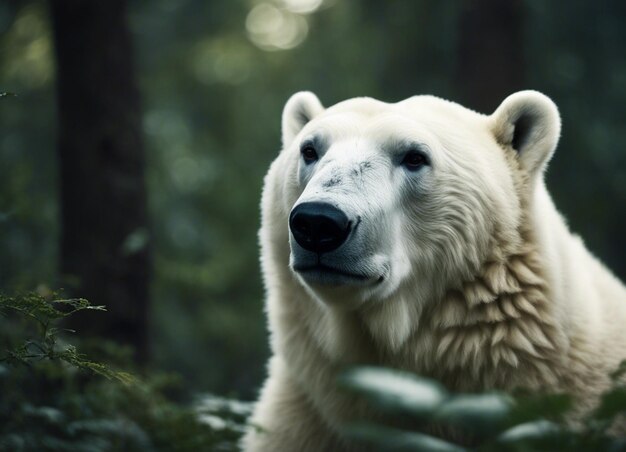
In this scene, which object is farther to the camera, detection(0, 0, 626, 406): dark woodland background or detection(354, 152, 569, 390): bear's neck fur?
detection(0, 0, 626, 406): dark woodland background

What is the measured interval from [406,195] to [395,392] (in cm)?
193

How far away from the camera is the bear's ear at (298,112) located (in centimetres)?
455

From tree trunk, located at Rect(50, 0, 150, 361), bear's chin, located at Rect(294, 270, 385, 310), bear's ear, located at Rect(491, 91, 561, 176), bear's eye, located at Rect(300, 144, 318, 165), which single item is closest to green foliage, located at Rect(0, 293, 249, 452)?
tree trunk, located at Rect(50, 0, 150, 361)

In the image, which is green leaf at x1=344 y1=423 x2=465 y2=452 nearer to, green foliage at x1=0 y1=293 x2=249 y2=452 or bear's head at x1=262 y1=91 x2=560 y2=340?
bear's head at x1=262 y1=91 x2=560 y2=340

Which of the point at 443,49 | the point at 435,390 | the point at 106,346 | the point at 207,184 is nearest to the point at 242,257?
the point at 207,184

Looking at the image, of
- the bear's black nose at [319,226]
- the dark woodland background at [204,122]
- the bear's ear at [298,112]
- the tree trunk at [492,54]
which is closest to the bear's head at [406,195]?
the bear's black nose at [319,226]

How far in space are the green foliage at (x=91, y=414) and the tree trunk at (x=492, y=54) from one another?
16.0 ft

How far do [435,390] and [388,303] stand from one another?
5.52 ft

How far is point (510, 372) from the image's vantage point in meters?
3.61

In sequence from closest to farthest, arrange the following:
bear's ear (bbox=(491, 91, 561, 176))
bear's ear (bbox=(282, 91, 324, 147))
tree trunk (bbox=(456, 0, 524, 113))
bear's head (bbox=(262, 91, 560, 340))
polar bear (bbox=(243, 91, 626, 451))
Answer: bear's head (bbox=(262, 91, 560, 340)), polar bear (bbox=(243, 91, 626, 451)), bear's ear (bbox=(491, 91, 561, 176)), bear's ear (bbox=(282, 91, 324, 147)), tree trunk (bbox=(456, 0, 524, 113))

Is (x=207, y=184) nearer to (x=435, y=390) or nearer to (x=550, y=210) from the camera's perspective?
(x=550, y=210)

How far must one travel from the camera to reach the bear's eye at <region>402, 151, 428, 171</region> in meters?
3.81

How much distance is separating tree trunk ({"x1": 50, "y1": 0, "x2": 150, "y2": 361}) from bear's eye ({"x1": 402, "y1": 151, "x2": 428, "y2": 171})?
290 cm

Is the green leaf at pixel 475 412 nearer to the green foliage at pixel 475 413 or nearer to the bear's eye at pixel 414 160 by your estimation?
the green foliage at pixel 475 413
